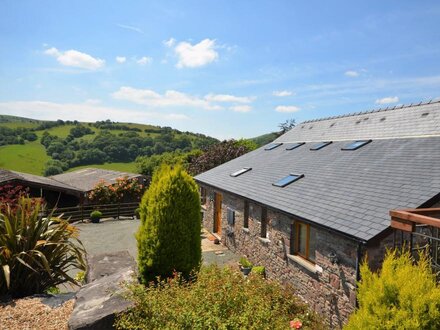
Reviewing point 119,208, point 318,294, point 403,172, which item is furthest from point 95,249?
point 403,172

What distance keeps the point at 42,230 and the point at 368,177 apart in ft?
30.6

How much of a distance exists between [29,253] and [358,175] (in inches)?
380

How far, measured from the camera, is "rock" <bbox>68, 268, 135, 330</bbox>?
5.26 m

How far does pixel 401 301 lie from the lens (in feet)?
13.1

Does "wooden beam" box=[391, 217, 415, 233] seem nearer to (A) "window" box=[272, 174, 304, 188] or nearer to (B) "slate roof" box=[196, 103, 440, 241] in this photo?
(B) "slate roof" box=[196, 103, 440, 241]

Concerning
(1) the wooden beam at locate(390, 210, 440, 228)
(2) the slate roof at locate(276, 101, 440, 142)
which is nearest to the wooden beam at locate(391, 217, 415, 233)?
(1) the wooden beam at locate(390, 210, 440, 228)

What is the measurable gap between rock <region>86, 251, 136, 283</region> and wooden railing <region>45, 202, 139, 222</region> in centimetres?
1390

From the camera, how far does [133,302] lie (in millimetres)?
5688

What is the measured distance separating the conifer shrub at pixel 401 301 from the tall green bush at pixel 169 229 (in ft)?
16.1

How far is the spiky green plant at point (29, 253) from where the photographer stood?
22.1ft

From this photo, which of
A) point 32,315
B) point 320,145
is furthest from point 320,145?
point 32,315

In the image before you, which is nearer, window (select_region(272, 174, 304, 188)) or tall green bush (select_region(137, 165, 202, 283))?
tall green bush (select_region(137, 165, 202, 283))

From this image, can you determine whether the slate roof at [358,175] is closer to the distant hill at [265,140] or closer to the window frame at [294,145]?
the window frame at [294,145]

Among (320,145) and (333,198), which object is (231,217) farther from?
(333,198)
